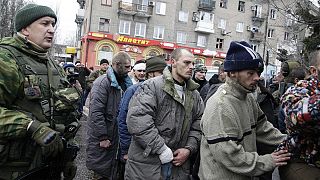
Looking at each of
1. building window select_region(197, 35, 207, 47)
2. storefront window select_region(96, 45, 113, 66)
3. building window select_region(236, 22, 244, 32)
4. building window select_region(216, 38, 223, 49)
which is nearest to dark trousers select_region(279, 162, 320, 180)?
storefront window select_region(96, 45, 113, 66)

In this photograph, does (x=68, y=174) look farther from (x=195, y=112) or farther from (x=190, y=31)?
(x=190, y=31)

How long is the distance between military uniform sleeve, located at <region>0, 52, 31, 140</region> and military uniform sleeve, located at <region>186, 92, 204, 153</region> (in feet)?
5.40

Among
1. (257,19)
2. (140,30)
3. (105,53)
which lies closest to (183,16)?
(140,30)

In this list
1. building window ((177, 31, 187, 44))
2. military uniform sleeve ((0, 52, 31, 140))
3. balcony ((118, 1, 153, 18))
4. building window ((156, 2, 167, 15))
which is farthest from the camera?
building window ((177, 31, 187, 44))

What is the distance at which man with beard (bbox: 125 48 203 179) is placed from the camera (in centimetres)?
334

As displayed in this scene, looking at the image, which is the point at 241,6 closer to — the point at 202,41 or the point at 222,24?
the point at 222,24

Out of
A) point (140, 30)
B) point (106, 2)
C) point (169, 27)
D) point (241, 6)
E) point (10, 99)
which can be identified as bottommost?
point (10, 99)

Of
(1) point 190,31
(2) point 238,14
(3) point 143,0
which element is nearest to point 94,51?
(3) point 143,0

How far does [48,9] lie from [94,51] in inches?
1344

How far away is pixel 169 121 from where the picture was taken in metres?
3.46

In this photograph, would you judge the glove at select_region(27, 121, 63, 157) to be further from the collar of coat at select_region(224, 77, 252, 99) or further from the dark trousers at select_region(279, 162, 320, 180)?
the dark trousers at select_region(279, 162, 320, 180)

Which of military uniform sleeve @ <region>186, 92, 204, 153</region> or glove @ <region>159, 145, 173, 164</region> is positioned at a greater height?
military uniform sleeve @ <region>186, 92, 204, 153</region>

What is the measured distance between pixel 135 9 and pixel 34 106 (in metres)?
36.5

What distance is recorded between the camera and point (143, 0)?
39188mm
